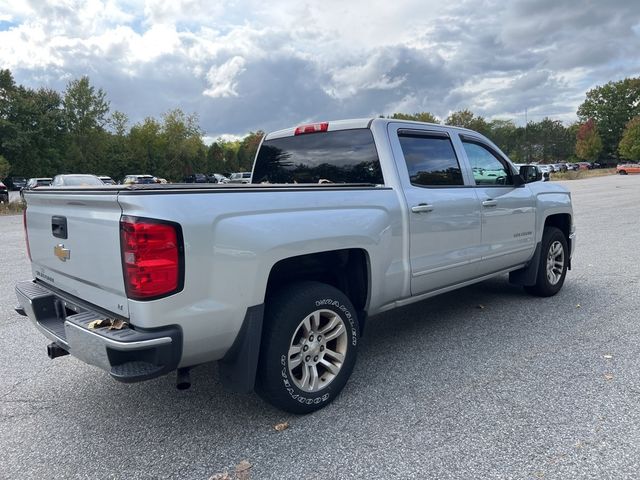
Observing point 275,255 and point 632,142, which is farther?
point 632,142

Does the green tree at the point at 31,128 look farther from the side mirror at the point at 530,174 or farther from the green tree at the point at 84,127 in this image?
the side mirror at the point at 530,174

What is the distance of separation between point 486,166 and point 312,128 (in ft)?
6.14

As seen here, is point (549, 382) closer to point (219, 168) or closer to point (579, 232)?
point (579, 232)

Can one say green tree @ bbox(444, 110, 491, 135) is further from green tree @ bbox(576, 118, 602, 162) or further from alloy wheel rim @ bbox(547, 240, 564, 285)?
alloy wheel rim @ bbox(547, 240, 564, 285)

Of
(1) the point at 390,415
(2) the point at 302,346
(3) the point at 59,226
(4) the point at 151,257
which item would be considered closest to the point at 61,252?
(3) the point at 59,226

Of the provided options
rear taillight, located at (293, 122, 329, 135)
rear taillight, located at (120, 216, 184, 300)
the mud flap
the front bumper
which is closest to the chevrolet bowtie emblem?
the front bumper

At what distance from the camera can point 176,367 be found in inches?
106

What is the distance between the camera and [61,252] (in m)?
3.18

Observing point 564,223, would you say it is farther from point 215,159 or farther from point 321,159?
point 215,159

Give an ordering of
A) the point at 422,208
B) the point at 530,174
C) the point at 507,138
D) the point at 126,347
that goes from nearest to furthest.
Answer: the point at 126,347, the point at 422,208, the point at 530,174, the point at 507,138

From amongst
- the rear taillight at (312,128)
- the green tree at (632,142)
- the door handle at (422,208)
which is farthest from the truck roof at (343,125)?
the green tree at (632,142)

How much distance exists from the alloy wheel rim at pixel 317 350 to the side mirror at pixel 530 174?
122 inches

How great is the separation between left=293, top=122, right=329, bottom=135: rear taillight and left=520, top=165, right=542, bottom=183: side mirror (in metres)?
2.32

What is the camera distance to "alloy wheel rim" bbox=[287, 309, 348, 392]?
3.21 m
